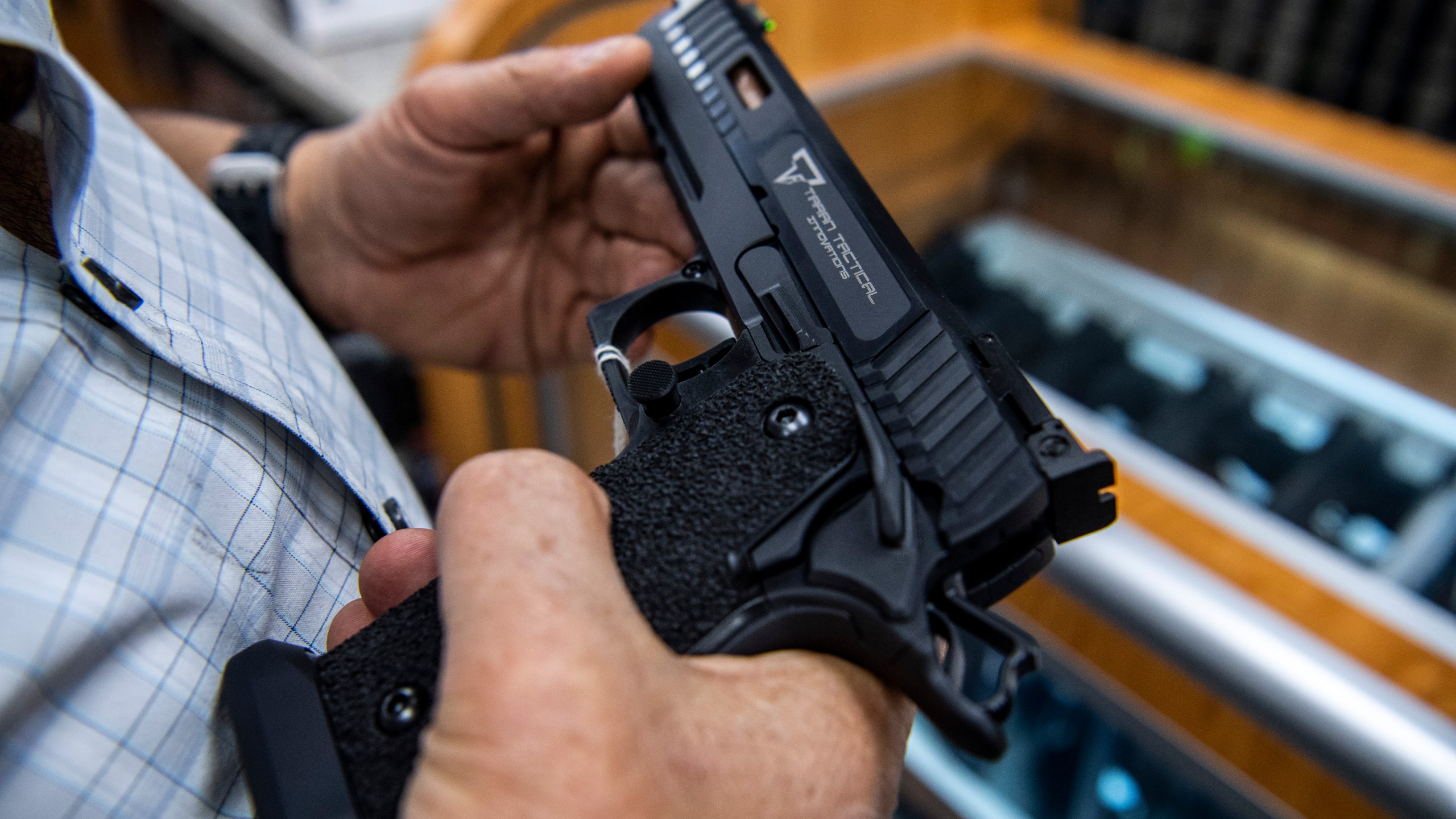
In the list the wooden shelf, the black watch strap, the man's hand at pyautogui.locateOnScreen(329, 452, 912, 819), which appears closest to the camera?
the man's hand at pyautogui.locateOnScreen(329, 452, 912, 819)

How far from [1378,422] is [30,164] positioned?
124 centimetres

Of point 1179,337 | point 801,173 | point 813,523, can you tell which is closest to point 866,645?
point 813,523

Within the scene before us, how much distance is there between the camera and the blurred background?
720 millimetres

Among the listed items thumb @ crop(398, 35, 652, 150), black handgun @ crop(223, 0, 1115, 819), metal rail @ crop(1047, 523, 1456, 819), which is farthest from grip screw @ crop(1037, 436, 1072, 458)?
thumb @ crop(398, 35, 652, 150)

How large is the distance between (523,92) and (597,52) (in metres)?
0.07

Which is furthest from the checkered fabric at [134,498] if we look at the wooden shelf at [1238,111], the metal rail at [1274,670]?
the wooden shelf at [1238,111]

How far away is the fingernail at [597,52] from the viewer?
700mm

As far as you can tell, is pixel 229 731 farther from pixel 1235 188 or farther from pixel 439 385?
pixel 1235 188

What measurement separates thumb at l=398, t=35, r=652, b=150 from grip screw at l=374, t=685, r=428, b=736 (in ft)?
1.61

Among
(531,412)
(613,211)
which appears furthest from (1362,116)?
(531,412)

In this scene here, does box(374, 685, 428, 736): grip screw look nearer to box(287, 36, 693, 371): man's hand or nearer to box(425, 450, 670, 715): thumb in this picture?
box(425, 450, 670, 715): thumb

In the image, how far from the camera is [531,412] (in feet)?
4.17

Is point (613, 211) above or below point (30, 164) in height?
below

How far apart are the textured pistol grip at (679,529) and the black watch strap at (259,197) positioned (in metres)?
0.50
